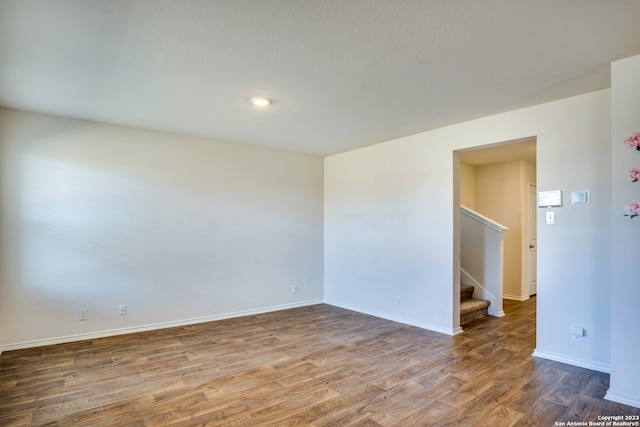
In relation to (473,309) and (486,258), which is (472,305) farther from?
(486,258)

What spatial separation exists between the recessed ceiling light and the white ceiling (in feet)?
0.23

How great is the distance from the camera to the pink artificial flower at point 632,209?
2.34m

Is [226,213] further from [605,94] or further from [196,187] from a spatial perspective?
[605,94]

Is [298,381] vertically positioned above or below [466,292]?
below

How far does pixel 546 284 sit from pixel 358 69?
2618 mm

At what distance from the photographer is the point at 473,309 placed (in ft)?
15.1

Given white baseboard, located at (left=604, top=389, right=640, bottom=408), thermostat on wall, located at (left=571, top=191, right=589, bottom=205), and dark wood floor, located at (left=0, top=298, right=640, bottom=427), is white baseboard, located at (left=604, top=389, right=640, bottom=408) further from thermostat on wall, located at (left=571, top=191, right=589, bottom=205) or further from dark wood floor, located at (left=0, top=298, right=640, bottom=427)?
thermostat on wall, located at (left=571, top=191, right=589, bottom=205)

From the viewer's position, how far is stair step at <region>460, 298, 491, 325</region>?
14.6 feet

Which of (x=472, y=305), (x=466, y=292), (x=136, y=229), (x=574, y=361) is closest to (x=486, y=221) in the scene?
(x=466, y=292)

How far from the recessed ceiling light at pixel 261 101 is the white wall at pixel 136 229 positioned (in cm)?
163

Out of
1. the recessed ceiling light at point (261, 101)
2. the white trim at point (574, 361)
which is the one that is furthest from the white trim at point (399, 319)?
the recessed ceiling light at point (261, 101)

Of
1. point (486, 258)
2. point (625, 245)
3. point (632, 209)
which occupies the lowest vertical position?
point (486, 258)

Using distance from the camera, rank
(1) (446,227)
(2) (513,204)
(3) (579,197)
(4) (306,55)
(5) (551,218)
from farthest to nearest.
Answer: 1. (2) (513,204)
2. (1) (446,227)
3. (5) (551,218)
4. (3) (579,197)
5. (4) (306,55)

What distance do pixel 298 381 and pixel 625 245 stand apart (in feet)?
8.57
